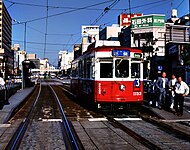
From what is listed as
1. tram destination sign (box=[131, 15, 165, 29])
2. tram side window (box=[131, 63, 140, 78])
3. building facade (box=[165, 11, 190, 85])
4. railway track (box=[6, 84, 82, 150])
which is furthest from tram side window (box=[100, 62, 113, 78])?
tram destination sign (box=[131, 15, 165, 29])

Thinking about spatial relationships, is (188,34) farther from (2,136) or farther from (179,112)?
(2,136)

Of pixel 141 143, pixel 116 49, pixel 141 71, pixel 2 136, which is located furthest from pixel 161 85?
pixel 2 136

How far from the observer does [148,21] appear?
57.6 m

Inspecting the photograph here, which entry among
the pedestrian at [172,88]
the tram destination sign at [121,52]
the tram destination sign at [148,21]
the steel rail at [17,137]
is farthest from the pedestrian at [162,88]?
the tram destination sign at [148,21]

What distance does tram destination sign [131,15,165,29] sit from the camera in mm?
56703

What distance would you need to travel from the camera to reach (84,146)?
7.62 meters

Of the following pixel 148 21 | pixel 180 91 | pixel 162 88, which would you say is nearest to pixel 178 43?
pixel 162 88

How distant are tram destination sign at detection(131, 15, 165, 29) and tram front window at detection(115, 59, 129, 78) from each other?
44.3 m

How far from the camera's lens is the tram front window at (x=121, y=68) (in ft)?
45.4

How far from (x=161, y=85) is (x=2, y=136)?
777cm

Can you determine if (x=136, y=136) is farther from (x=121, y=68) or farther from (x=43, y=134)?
(x=121, y=68)

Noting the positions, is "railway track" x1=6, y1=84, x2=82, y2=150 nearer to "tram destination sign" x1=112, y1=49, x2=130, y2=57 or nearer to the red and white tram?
the red and white tram

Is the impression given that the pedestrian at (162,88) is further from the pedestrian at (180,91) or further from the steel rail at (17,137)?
the steel rail at (17,137)

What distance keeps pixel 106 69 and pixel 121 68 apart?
65 centimetres
